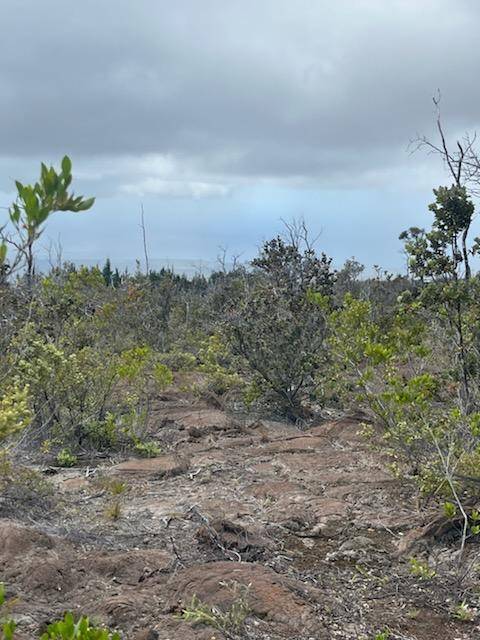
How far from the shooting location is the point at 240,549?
184 inches

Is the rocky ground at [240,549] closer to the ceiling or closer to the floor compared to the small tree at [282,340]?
closer to the floor

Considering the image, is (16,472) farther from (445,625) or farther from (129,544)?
(445,625)

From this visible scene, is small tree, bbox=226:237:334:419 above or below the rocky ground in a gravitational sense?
above

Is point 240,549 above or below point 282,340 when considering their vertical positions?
below

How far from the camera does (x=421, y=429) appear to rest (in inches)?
203

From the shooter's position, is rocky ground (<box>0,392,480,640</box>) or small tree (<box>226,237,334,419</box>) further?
small tree (<box>226,237,334,419</box>)

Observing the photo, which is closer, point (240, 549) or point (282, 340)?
point (240, 549)

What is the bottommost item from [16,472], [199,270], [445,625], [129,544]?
[445,625]

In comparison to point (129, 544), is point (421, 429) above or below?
above

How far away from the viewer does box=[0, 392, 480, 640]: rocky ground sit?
383 centimetres

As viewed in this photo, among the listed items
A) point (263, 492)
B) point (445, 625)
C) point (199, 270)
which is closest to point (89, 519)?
point (263, 492)

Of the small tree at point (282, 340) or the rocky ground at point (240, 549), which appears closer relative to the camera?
the rocky ground at point (240, 549)

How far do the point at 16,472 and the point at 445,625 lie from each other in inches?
132

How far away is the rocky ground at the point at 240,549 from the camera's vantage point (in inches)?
151
